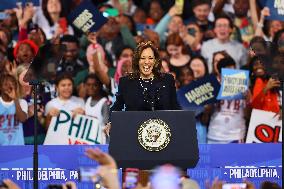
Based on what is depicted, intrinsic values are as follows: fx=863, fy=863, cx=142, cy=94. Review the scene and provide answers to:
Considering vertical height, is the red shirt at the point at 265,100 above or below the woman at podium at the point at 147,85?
below

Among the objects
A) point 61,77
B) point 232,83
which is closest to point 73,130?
point 61,77

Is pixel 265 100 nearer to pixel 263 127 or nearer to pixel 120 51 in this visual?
pixel 263 127

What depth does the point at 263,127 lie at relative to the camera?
9797 mm

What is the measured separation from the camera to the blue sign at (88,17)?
32.7 feet

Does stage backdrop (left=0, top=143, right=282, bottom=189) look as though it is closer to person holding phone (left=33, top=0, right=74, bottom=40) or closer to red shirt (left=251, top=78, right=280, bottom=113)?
red shirt (left=251, top=78, right=280, bottom=113)

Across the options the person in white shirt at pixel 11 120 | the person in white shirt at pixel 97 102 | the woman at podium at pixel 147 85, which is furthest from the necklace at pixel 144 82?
the person in white shirt at pixel 11 120

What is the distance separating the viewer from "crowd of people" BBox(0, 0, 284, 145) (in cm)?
973

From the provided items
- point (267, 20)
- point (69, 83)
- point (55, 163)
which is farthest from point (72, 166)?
point (267, 20)

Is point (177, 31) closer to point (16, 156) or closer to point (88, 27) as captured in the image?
point (88, 27)

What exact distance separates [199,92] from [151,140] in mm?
3979

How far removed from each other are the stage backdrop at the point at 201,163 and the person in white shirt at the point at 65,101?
4.13 ft

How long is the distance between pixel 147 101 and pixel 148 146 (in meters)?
0.59

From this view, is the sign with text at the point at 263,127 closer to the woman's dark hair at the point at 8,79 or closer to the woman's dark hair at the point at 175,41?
the woman's dark hair at the point at 175,41

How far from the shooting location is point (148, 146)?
5.80 meters
